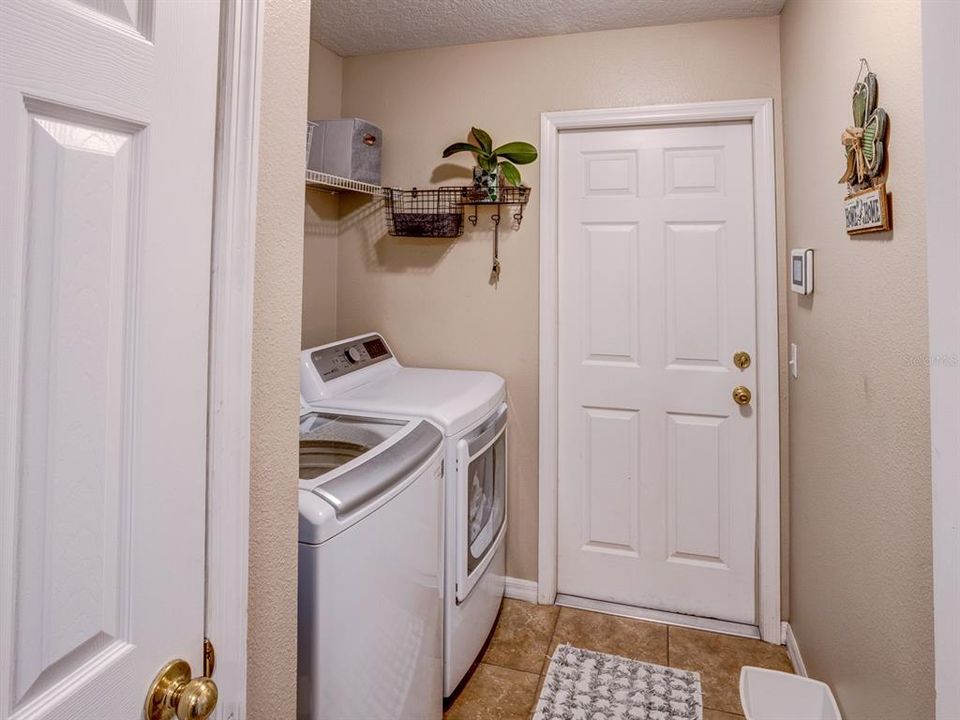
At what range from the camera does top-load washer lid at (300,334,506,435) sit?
1.78 meters

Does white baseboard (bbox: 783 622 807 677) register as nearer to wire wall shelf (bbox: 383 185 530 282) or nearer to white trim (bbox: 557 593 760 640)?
white trim (bbox: 557 593 760 640)

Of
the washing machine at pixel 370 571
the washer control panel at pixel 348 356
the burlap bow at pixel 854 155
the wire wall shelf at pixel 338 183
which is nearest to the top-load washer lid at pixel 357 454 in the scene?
the washing machine at pixel 370 571

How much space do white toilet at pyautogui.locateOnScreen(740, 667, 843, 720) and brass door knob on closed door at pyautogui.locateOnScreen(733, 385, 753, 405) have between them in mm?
997

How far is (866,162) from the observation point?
1323mm

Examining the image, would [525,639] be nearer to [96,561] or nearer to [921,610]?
[921,610]

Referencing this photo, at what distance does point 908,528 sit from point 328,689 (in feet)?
4.07

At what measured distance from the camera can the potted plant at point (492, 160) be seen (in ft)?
7.48

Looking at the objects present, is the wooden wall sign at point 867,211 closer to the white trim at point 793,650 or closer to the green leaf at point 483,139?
the green leaf at point 483,139

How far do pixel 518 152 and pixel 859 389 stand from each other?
4.88ft

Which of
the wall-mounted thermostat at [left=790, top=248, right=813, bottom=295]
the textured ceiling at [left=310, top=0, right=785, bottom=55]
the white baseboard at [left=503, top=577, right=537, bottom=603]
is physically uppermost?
the textured ceiling at [left=310, top=0, right=785, bottom=55]

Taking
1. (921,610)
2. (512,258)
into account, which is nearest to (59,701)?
(921,610)

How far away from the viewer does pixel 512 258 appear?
2.47m

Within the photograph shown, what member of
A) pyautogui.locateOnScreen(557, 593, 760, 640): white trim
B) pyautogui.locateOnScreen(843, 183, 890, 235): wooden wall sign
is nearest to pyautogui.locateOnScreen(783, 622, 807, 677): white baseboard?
pyautogui.locateOnScreen(557, 593, 760, 640): white trim

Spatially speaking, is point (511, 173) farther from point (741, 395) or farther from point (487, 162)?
point (741, 395)
